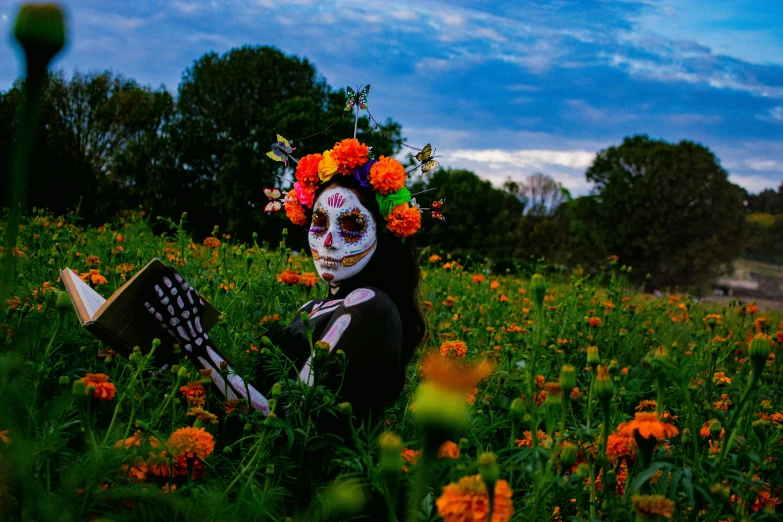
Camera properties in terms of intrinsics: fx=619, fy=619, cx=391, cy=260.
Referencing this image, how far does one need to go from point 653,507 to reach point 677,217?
71.8ft

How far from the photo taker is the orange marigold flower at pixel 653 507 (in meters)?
Result: 1.13

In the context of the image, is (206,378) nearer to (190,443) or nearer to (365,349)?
(190,443)

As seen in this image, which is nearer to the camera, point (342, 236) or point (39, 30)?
point (39, 30)

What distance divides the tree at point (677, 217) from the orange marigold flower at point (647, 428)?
68.7 ft

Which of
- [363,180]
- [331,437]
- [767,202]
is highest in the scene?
[767,202]

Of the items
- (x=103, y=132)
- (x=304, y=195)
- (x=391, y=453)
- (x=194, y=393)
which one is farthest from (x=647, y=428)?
(x=103, y=132)

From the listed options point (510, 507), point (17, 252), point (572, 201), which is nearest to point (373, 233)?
point (510, 507)

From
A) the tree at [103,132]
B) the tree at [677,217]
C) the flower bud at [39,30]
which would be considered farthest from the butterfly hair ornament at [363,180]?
the tree at [677,217]

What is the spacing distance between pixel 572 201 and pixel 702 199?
701 inches

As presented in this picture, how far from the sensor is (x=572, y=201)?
38.7 metres

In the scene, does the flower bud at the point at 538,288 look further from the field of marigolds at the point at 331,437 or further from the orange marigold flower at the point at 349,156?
the orange marigold flower at the point at 349,156

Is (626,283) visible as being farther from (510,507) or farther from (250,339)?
(510,507)

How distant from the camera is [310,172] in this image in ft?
8.71

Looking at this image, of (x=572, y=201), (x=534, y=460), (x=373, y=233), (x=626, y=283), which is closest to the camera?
(x=534, y=460)
